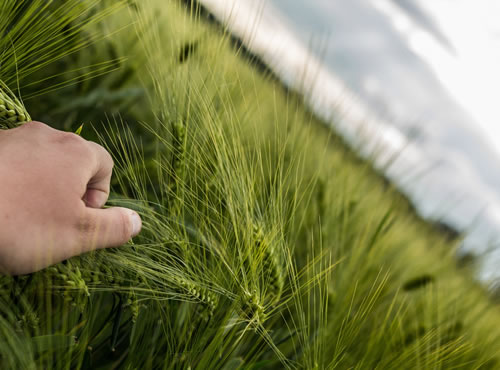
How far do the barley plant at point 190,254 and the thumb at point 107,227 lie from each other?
0.07 feet

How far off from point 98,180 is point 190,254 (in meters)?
0.11

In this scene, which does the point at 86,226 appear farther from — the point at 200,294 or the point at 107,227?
the point at 200,294

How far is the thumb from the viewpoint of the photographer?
328 mm

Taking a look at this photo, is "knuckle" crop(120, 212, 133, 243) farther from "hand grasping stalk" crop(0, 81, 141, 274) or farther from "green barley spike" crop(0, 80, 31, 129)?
"green barley spike" crop(0, 80, 31, 129)

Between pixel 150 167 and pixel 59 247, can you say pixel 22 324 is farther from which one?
pixel 150 167

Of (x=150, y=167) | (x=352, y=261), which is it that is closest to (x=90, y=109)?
(x=150, y=167)

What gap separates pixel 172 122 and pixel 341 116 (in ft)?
1.03

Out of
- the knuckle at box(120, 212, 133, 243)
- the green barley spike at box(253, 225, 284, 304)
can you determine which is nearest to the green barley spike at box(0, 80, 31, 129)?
the knuckle at box(120, 212, 133, 243)

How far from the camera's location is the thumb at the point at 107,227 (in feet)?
1.07

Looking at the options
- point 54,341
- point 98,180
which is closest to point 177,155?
point 98,180

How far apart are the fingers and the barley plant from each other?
0.01 metres

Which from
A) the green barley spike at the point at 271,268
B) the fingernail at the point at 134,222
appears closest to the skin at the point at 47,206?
the fingernail at the point at 134,222

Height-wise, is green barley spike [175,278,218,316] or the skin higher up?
the skin

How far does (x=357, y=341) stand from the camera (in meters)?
0.62
